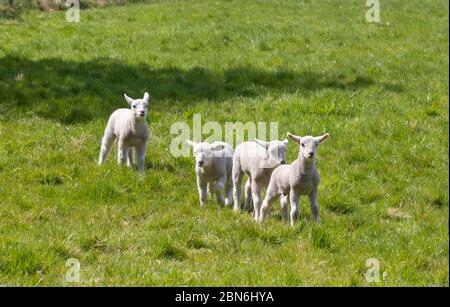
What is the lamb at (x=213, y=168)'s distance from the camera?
9.39 meters

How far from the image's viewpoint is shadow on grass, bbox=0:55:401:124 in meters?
14.4

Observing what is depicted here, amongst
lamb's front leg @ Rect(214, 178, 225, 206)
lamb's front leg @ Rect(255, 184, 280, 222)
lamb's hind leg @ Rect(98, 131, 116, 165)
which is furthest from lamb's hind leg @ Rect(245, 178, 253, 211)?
lamb's hind leg @ Rect(98, 131, 116, 165)

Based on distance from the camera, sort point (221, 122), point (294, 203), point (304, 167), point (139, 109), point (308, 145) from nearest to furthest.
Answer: point (308, 145)
point (304, 167)
point (294, 203)
point (139, 109)
point (221, 122)

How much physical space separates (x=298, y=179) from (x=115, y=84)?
359 inches

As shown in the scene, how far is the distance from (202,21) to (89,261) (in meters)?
18.4

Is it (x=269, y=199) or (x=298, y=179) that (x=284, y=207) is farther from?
(x=298, y=179)

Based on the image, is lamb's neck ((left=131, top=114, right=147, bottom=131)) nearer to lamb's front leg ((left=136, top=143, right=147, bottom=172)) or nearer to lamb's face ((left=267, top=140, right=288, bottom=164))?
lamb's front leg ((left=136, top=143, right=147, bottom=172))

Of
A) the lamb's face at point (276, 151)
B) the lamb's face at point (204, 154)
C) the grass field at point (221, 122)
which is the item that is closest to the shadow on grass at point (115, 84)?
the grass field at point (221, 122)

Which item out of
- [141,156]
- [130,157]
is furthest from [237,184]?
[130,157]

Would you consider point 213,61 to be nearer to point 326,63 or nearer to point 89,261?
point 326,63

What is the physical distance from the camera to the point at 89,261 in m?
7.65

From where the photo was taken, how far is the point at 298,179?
8375 mm
